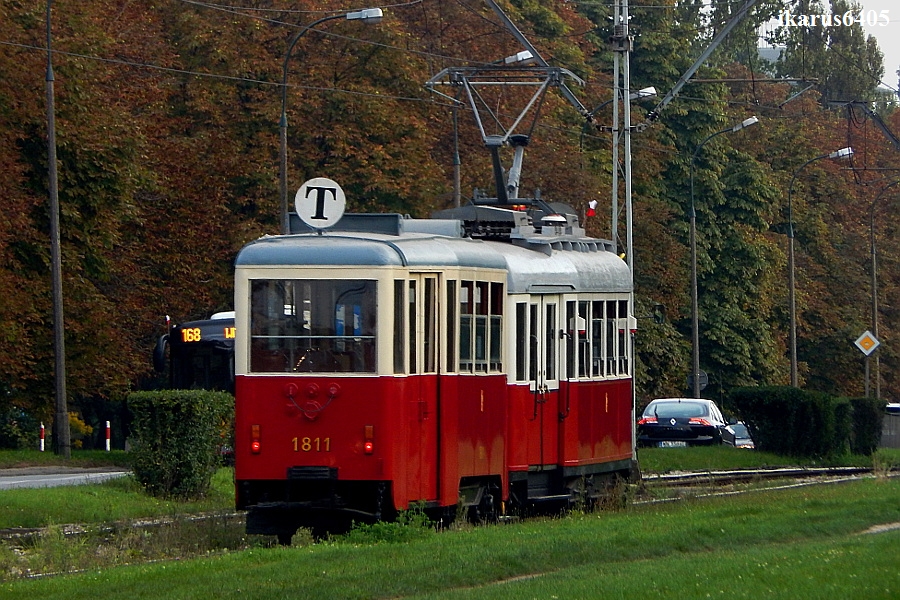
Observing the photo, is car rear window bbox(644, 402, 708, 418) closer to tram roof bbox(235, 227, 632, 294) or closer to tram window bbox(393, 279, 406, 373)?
tram roof bbox(235, 227, 632, 294)

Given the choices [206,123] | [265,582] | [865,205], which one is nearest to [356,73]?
[206,123]

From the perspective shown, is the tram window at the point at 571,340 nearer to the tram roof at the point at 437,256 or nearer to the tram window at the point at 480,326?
the tram roof at the point at 437,256

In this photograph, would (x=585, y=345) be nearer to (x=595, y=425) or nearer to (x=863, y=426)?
(x=595, y=425)

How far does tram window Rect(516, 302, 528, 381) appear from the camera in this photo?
19203 millimetres

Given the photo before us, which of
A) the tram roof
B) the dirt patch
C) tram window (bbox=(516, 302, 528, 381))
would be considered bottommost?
the dirt patch

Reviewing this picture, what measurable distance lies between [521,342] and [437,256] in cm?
231

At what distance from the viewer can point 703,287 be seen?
203 ft

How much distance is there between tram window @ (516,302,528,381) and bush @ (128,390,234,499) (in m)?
5.54

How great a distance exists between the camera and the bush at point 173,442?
75.9 feet

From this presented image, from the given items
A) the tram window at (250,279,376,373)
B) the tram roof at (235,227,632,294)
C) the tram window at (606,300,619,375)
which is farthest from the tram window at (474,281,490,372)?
the tram window at (606,300,619,375)

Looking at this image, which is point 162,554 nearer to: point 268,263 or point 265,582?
point 268,263

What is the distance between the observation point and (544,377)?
1978 cm

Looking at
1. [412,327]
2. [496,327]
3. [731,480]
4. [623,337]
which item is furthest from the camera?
[731,480]

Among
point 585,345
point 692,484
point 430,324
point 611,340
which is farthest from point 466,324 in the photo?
→ point 692,484
